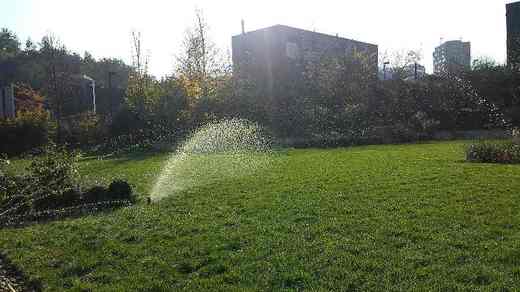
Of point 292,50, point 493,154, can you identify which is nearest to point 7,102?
point 292,50

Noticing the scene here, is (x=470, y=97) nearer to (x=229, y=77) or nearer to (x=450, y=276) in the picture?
(x=229, y=77)

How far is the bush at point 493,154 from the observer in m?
9.59

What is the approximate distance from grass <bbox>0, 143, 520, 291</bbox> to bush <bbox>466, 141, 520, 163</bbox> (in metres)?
2.24

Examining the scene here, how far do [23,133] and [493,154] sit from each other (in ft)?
59.4

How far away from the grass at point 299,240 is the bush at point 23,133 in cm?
1512

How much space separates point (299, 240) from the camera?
4.35 m

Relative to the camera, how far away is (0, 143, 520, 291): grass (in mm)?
3469

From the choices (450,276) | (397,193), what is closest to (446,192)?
(397,193)

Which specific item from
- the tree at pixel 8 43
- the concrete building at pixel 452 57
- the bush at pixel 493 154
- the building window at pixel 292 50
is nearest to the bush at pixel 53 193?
the bush at pixel 493 154

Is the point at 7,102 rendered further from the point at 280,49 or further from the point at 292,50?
the point at 292,50

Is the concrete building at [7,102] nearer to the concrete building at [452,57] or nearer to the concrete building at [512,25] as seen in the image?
the concrete building at [452,57]

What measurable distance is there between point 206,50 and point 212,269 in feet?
81.5

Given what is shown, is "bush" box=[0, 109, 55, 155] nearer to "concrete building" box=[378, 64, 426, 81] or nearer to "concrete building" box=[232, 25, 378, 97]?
"concrete building" box=[232, 25, 378, 97]

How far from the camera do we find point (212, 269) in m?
3.77
